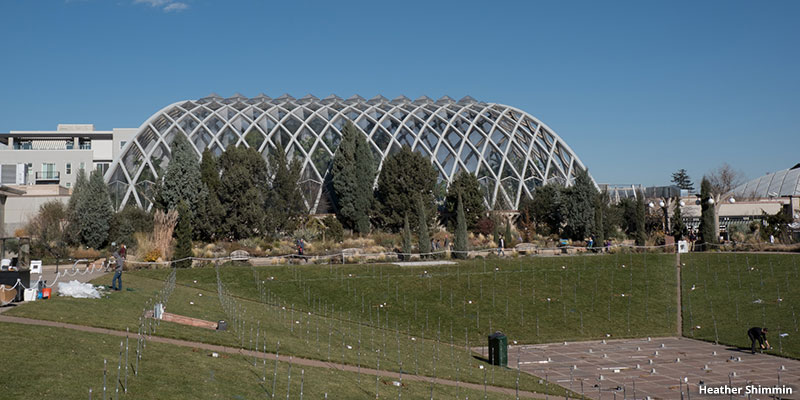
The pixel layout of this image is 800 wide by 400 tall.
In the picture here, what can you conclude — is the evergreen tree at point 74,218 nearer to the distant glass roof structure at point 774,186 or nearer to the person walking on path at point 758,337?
the person walking on path at point 758,337

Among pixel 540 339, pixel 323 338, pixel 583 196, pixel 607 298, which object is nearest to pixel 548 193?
pixel 583 196

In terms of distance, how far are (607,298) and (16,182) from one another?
4693 centimetres

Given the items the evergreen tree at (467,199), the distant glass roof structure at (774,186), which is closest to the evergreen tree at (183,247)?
the evergreen tree at (467,199)

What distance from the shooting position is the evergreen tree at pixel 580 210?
169 feet

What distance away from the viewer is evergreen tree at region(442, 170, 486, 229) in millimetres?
51906

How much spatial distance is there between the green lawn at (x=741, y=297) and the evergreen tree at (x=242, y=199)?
84.7 ft

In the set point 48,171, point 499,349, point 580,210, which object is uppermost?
point 48,171

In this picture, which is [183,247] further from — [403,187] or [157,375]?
[157,375]

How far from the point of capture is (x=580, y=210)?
5184cm

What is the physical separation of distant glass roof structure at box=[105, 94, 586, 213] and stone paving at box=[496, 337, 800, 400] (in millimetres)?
33872

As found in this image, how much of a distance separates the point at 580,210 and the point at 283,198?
71.2 ft

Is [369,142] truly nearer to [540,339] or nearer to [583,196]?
[583,196]

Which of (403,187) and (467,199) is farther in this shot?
(467,199)

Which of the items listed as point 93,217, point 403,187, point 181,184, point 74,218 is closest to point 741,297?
point 403,187
